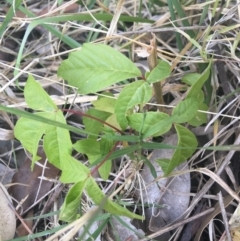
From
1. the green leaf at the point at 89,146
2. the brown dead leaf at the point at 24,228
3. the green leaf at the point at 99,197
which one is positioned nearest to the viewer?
the green leaf at the point at 99,197

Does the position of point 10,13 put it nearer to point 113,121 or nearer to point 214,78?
point 113,121

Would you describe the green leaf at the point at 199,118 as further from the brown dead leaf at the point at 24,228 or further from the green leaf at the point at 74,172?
the brown dead leaf at the point at 24,228

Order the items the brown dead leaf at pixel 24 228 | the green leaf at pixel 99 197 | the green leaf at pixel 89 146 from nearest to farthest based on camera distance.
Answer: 1. the green leaf at pixel 99 197
2. the green leaf at pixel 89 146
3. the brown dead leaf at pixel 24 228

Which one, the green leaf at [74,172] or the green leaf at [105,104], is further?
the green leaf at [105,104]

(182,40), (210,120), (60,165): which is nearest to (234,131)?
(210,120)

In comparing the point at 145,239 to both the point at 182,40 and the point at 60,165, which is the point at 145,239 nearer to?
the point at 60,165

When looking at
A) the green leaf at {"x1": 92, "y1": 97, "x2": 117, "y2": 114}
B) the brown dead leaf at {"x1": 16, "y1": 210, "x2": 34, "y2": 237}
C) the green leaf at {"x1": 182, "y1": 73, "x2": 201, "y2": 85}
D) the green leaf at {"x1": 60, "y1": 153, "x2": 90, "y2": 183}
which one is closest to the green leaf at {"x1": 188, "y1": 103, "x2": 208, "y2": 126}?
the green leaf at {"x1": 182, "y1": 73, "x2": 201, "y2": 85}

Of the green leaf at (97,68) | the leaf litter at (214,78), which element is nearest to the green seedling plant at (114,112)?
the green leaf at (97,68)
